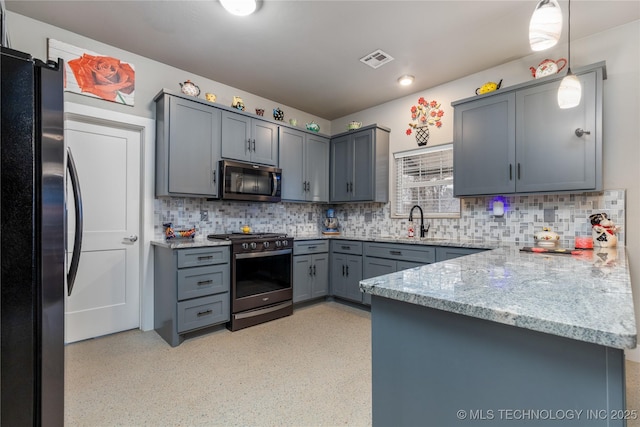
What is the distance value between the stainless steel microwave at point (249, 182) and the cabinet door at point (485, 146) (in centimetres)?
202

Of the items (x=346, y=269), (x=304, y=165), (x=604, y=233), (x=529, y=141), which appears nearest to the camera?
(x=604, y=233)

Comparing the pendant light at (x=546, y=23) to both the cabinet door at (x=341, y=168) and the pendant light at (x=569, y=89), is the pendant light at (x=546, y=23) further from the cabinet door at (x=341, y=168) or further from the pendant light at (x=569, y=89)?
the cabinet door at (x=341, y=168)

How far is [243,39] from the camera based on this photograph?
104 inches

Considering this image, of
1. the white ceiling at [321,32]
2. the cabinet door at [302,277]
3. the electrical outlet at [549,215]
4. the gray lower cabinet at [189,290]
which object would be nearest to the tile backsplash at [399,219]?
the electrical outlet at [549,215]

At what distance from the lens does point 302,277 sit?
3670mm

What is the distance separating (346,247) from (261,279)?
1.17 metres

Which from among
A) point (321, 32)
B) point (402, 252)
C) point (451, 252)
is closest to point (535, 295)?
point (451, 252)

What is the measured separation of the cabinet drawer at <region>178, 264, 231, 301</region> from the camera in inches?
105

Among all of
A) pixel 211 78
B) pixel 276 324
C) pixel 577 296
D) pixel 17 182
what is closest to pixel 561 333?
pixel 577 296

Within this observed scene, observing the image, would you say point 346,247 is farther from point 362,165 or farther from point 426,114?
point 426,114

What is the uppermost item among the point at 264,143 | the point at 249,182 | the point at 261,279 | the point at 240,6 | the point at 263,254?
the point at 240,6

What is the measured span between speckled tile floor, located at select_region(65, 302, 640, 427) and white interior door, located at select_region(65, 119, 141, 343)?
22cm

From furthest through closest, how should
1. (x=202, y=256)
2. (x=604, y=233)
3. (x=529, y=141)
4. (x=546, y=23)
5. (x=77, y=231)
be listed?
(x=202, y=256) → (x=529, y=141) → (x=604, y=233) → (x=77, y=231) → (x=546, y=23)

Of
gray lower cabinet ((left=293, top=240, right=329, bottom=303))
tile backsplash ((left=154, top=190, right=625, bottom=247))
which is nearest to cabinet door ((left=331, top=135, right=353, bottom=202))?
tile backsplash ((left=154, top=190, right=625, bottom=247))
